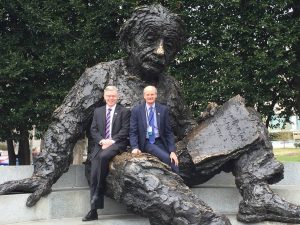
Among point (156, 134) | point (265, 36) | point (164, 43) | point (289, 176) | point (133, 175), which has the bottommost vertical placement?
point (289, 176)

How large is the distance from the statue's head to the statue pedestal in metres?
1.55

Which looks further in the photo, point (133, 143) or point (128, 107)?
point (128, 107)

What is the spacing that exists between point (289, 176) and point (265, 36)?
4739mm

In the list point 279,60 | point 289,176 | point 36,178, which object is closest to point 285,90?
point 279,60

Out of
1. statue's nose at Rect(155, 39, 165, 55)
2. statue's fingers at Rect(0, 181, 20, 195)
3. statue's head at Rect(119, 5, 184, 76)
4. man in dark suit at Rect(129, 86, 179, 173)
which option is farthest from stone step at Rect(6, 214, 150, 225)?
statue's nose at Rect(155, 39, 165, 55)

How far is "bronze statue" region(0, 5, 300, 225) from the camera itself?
4.21 meters

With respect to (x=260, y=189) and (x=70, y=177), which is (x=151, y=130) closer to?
(x=260, y=189)

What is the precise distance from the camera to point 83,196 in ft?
17.6

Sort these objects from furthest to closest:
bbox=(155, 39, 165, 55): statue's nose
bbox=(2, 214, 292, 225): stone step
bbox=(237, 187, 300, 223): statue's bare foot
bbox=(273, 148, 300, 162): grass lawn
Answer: bbox=(273, 148, 300, 162): grass lawn
bbox=(155, 39, 165, 55): statue's nose
bbox=(2, 214, 292, 225): stone step
bbox=(237, 187, 300, 223): statue's bare foot

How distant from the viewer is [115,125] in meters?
5.00

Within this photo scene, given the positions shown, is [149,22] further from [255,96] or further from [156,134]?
[255,96]

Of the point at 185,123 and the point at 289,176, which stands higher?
the point at 185,123

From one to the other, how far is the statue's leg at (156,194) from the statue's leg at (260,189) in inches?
29.6

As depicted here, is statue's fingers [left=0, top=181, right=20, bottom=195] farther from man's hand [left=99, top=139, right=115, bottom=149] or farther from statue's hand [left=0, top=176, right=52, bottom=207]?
man's hand [left=99, top=139, right=115, bottom=149]
